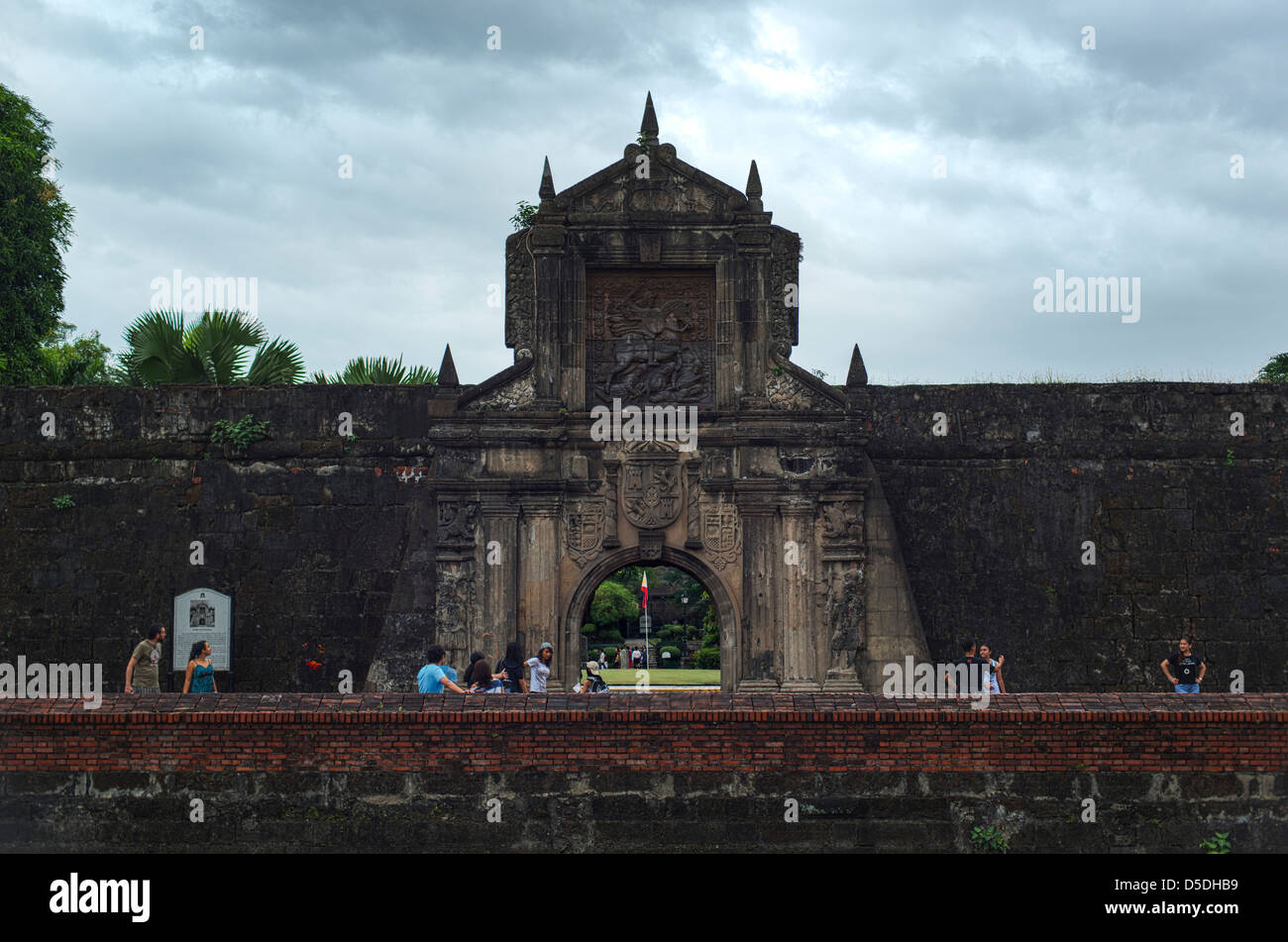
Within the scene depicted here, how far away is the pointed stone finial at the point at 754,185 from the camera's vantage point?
16672mm

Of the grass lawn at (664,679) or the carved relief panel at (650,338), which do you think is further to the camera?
the grass lawn at (664,679)

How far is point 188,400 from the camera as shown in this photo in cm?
1830

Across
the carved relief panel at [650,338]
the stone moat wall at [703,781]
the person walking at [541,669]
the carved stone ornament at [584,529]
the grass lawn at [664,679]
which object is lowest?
the grass lawn at [664,679]

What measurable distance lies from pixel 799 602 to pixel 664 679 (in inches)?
845

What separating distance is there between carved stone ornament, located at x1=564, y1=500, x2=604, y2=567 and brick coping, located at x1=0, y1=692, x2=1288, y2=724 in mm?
6751

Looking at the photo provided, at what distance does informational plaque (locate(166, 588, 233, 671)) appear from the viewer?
57.3ft

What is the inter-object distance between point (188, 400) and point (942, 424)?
10.4m

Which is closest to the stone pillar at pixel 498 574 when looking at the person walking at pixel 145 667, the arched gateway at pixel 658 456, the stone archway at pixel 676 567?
the arched gateway at pixel 658 456

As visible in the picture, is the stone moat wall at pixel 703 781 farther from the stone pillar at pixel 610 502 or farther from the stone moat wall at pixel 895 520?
the stone moat wall at pixel 895 520

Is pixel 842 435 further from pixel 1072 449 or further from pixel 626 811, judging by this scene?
pixel 626 811

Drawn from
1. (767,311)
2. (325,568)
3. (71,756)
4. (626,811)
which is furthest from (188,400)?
(626,811)

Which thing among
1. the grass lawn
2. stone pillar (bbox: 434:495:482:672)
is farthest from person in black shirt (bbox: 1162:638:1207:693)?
the grass lawn

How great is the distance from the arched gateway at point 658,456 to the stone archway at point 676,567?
24 millimetres

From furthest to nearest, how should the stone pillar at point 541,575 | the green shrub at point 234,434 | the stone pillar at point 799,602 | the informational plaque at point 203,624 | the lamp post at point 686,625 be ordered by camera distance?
the lamp post at point 686,625
the green shrub at point 234,434
the informational plaque at point 203,624
the stone pillar at point 541,575
the stone pillar at point 799,602
